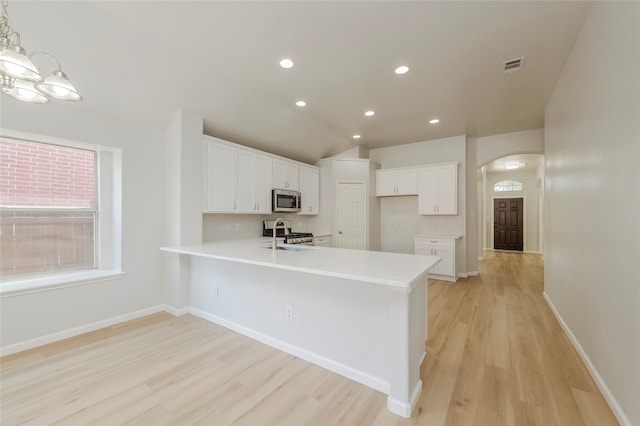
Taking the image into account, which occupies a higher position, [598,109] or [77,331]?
[598,109]

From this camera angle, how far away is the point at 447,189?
519 centimetres

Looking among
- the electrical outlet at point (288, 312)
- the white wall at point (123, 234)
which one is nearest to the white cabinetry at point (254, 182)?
the white wall at point (123, 234)

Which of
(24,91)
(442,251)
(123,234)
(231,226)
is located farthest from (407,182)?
(24,91)

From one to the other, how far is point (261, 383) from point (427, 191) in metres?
4.59

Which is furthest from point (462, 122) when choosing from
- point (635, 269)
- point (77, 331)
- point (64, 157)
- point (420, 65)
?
point (77, 331)

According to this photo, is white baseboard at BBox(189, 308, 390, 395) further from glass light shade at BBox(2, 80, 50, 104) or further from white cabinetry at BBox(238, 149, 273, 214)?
glass light shade at BBox(2, 80, 50, 104)

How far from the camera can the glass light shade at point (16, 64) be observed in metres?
1.20

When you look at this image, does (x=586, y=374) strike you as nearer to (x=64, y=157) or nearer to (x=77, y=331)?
(x=77, y=331)

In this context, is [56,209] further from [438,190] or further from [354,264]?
[438,190]

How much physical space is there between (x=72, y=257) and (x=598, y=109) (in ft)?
17.4

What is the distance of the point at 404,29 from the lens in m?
2.27

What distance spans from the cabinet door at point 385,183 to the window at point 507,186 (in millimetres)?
6165

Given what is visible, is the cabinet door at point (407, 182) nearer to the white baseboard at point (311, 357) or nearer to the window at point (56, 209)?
the white baseboard at point (311, 357)

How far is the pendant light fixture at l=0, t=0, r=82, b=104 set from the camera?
1216 mm
